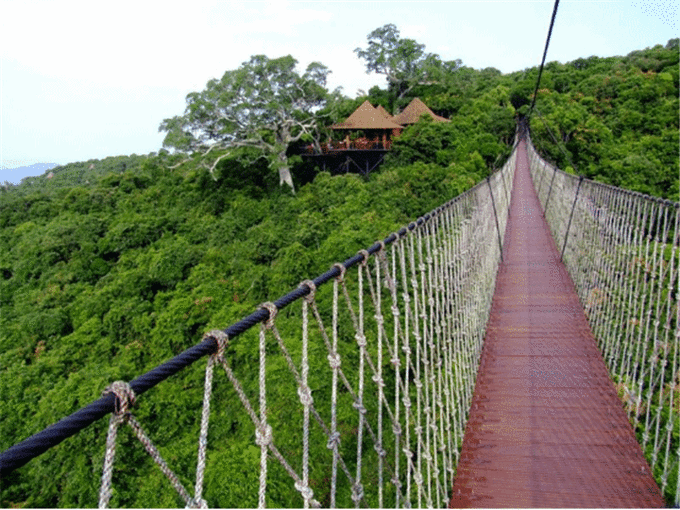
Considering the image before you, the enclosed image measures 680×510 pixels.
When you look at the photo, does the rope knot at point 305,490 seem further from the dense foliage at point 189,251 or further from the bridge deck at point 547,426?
the dense foliage at point 189,251

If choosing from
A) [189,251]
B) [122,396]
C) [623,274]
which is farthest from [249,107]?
[122,396]

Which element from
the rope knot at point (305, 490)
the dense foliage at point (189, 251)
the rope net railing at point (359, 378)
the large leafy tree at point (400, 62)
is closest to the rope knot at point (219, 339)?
the rope net railing at point (359, 378)

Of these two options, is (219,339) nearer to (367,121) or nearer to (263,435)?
(263,435)

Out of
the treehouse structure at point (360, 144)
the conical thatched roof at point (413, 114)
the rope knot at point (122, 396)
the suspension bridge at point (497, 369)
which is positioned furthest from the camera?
the conical thatched roof at point (413, 114)

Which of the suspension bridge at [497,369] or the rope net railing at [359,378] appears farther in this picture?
the suspension bridge at [497,369]

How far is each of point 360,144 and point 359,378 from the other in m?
14.6

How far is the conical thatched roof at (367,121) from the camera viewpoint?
49.8 feet

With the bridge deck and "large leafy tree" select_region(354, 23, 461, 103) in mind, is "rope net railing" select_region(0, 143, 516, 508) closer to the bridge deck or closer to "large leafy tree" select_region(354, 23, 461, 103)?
the bridge deck

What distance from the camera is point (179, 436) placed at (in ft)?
A: 20.5

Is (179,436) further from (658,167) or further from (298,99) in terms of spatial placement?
(658,167)

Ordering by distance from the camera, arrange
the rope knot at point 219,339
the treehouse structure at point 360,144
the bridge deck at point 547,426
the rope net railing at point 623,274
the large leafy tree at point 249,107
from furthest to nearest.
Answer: the treehouse structure at point 360,144 < the large leafy tree at point 249,107 < the rope net railing at point 623,274 < the bridge deck at point 547,426 < the rope knot at point 219,339

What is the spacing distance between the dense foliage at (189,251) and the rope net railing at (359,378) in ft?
1.63

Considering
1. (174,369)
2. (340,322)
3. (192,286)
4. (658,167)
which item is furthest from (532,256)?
(658,167)

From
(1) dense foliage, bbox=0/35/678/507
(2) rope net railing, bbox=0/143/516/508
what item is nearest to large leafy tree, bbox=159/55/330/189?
(1) dense foliage, bbox=0/35/678/507
